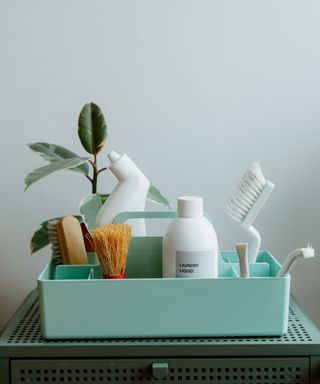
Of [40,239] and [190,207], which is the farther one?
[40,239]

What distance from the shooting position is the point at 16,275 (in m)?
1.53

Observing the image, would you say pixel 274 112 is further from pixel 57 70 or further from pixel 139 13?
pixel 57 70

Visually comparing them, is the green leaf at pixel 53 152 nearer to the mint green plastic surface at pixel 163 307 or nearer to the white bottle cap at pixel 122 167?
the white bottle cap at pixel 122 167

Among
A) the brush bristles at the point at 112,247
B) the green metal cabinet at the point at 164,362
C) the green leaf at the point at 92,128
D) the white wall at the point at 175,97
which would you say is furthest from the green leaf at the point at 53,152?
the green metal cabinet at the point at 164,362

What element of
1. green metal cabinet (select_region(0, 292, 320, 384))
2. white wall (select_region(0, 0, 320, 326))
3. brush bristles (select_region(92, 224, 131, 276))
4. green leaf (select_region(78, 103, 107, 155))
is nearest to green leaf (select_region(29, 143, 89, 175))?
green leaf (select_region(78, 103, 107, 155))

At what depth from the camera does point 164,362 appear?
3.42 ft

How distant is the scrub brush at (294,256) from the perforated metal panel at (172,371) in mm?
131

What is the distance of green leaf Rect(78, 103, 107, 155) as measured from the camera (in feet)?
4.30

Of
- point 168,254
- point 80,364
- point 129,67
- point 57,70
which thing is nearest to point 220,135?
point 129,67

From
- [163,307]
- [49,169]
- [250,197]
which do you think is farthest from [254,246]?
[49,169]

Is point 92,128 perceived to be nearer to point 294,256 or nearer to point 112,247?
point 112,247

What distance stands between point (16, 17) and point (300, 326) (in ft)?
2.76

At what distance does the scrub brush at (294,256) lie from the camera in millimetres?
1012

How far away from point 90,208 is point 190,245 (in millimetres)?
251
